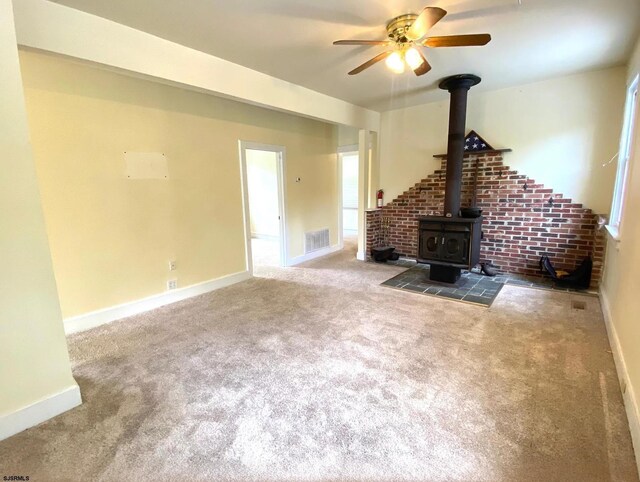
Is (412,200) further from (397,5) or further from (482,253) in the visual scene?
(397,5)

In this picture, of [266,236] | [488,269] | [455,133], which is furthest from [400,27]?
[266,236]

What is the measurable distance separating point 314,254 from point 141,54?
3.96 m

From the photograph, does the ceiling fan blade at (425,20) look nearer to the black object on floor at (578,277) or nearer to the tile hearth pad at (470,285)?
the tile hearth pad at (470,285)

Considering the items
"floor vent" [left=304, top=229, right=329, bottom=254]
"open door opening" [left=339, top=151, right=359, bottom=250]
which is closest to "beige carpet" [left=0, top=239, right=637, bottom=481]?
"floor vent" [left=304, top=229, right=329, bottom=254]

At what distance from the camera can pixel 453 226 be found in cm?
392

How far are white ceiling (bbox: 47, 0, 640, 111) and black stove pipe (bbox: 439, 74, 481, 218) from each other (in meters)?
0.21

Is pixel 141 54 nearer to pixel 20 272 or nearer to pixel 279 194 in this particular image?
pixel 20 272

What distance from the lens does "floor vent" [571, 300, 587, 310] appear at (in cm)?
324

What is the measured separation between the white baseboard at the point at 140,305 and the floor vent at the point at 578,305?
403cm

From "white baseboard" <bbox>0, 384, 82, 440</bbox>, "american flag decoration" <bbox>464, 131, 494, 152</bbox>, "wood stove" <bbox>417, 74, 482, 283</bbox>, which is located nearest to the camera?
"white baseboard" <bbox>0, 384, 82, 440</bbox>

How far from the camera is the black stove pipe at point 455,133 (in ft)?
12.6

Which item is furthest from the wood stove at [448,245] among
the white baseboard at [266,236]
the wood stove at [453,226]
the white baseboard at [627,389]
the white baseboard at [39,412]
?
the white baseboard at [266,236]

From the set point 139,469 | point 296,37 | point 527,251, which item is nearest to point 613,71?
point 527,251

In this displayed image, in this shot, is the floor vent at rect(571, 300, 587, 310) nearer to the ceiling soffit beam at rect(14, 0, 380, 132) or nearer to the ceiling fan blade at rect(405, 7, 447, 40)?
the ceiling fan blade at rect(405, 7, 447, 40)
